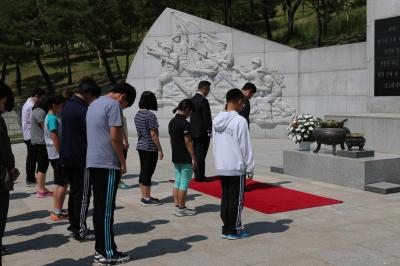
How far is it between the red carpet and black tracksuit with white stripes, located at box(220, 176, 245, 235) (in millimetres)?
1287

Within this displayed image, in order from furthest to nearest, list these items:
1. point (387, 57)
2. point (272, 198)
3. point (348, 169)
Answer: point (387, 57)
point (348, 169)
point (272, 198)

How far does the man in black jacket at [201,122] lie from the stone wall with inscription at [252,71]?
6469 millimetres

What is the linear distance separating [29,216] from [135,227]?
1.66 meters

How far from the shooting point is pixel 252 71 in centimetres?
1545

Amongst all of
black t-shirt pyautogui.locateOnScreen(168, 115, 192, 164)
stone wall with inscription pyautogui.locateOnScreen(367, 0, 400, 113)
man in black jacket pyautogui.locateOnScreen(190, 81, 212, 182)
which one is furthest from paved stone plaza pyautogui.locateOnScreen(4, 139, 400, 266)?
stone wall with inscription pyautogui.locateOnScreen(367, 0, 400, 113)

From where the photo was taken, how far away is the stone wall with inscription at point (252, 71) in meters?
14.0

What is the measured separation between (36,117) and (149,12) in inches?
880

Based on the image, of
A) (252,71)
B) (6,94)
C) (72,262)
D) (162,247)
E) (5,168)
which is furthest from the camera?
(252,71)

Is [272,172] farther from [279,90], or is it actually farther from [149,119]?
[279,90]

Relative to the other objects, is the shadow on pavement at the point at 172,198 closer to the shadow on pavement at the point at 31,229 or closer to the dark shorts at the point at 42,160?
the shadow on pavement at the point at 31,229

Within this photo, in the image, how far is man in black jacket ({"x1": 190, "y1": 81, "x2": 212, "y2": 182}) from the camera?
27.1 ft

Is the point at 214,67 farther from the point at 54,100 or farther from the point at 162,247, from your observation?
the point at 162,247

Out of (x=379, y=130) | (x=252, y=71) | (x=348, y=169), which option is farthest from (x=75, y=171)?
(x=252, y=71)

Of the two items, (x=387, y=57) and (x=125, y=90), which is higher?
(x=387, y=57)
